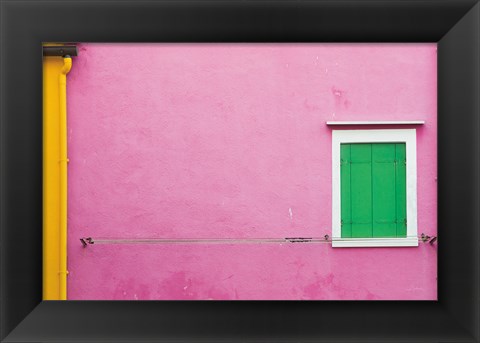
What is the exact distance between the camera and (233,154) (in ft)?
19.4

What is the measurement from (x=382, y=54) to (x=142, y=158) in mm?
2415

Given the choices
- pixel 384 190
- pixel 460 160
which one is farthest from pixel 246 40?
pixel 384 190

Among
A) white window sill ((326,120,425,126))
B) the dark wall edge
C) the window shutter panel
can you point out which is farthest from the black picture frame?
the window shutter panel

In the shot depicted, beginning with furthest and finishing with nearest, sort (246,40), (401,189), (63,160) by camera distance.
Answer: (401,189)
(63,160)
(246,40)

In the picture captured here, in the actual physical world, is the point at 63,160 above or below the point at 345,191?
above

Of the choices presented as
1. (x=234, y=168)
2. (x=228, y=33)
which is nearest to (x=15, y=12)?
(x=228, y=33)

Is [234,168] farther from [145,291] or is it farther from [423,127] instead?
[423,127]

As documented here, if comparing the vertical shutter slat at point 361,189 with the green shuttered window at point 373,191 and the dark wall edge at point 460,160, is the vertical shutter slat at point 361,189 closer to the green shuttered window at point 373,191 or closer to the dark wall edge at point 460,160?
the green shuttered window at point 373,191

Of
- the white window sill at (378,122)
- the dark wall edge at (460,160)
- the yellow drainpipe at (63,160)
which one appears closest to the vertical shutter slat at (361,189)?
the white window sill at (378,122)

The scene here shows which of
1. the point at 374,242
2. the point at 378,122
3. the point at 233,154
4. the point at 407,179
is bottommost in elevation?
the point at 374,242

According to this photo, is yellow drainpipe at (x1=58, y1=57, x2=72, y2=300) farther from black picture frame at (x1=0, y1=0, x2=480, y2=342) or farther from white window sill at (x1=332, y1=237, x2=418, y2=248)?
black picture frame at (x1=0, y1=0, x2=480, y2=342)

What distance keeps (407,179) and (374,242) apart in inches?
25.6

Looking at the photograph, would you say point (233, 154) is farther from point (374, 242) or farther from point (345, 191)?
point (374, 242)

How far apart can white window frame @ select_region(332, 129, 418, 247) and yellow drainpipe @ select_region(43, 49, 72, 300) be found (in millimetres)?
2426
